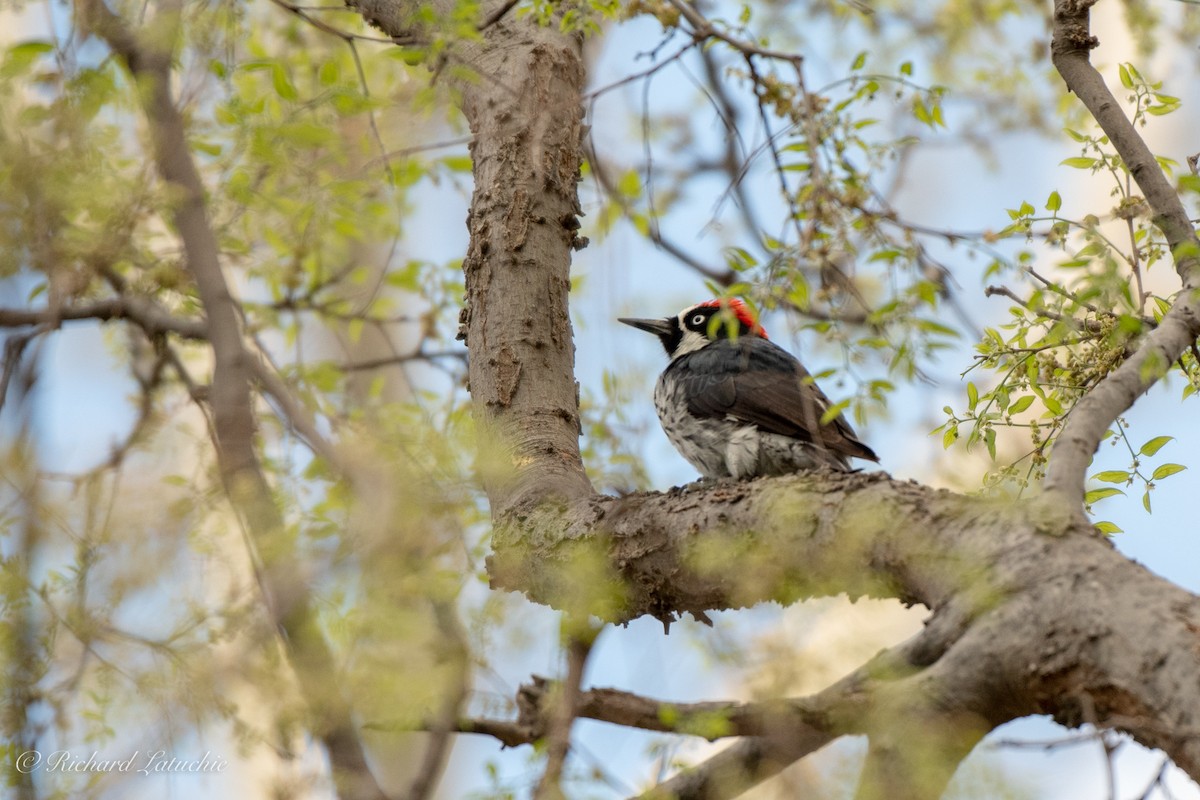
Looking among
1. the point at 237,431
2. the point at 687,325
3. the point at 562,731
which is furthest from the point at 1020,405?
the point at 687,325

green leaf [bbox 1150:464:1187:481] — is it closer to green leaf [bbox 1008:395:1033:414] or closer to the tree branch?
green leaf [bbox 1008:395:1033:414]

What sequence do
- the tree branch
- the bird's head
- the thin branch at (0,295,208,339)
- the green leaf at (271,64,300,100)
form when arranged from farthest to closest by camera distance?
the bird's head → the thin branch at (0,295,208,339) → the green leaf at (271,64,300,100) → the tree branch

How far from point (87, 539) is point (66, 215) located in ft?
2.94

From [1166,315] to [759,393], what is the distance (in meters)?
2.28

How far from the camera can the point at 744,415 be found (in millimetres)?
4930

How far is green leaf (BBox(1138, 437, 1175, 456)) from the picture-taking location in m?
3.41

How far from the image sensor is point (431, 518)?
2760 mm

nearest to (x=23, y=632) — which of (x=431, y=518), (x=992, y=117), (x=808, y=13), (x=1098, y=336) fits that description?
(x=431, y=518)

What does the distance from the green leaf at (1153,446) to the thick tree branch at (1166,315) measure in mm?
664

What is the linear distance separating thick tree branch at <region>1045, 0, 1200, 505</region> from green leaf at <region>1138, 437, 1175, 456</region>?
66 centimetres

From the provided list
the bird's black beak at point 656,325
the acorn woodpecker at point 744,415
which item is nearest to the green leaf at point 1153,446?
the acorn woodpecker at point 744,415

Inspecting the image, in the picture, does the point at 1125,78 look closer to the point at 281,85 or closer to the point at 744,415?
the point at 744,415

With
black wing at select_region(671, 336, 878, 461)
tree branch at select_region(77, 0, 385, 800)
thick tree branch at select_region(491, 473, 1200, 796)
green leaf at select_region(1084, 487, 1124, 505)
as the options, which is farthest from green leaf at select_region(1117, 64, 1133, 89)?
tree branch at select_region(77, 0, 385, 800)

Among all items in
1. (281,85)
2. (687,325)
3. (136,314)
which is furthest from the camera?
(687,325)
